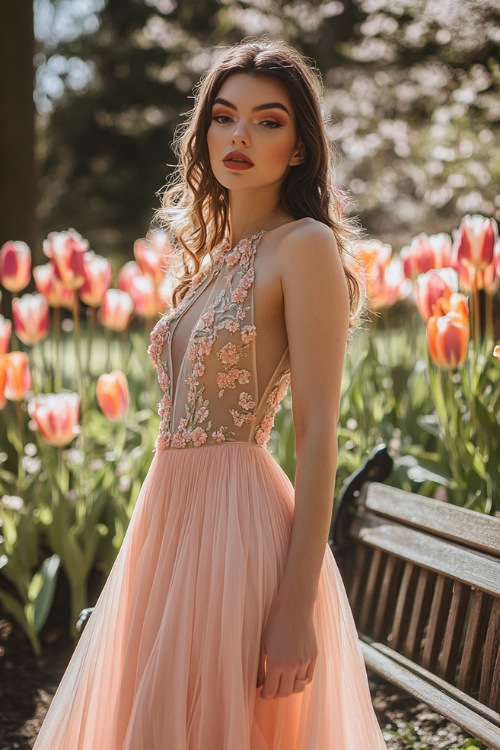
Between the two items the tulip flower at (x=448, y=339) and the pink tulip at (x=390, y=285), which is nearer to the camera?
the tulip flower at (x=448, y=339)

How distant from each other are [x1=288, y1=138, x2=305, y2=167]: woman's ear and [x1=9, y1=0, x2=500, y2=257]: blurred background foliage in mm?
2516

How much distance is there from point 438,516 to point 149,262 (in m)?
1.91

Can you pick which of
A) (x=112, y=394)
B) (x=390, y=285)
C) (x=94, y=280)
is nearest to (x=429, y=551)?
(x=112, y=394)

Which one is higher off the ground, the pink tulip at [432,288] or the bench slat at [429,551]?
the pink tulip at [432,288]

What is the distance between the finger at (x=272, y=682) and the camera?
1.51 meters

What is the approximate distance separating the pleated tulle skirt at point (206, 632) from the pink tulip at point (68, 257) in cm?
185

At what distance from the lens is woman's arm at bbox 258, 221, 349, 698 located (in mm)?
1530

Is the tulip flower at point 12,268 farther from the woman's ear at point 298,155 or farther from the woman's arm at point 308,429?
the woman's arm at point 308,429

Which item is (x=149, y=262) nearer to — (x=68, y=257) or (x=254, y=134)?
(x=68, y=257)

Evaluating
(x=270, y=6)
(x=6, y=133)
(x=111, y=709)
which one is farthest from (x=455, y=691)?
(x=270, y=6)

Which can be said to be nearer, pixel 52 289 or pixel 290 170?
pixel 290 170

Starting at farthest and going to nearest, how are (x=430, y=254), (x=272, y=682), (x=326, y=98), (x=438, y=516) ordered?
1. (x=326, y=98)
2. (x=430, y=254)
3. (x=438, y=516)
4. (x=272, y=682)

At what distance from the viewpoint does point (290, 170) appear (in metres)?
1.89

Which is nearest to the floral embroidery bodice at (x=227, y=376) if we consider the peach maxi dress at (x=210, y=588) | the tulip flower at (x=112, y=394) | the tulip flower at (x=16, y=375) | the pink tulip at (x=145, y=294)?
the peach maxi dress at (x=210, y=588)
